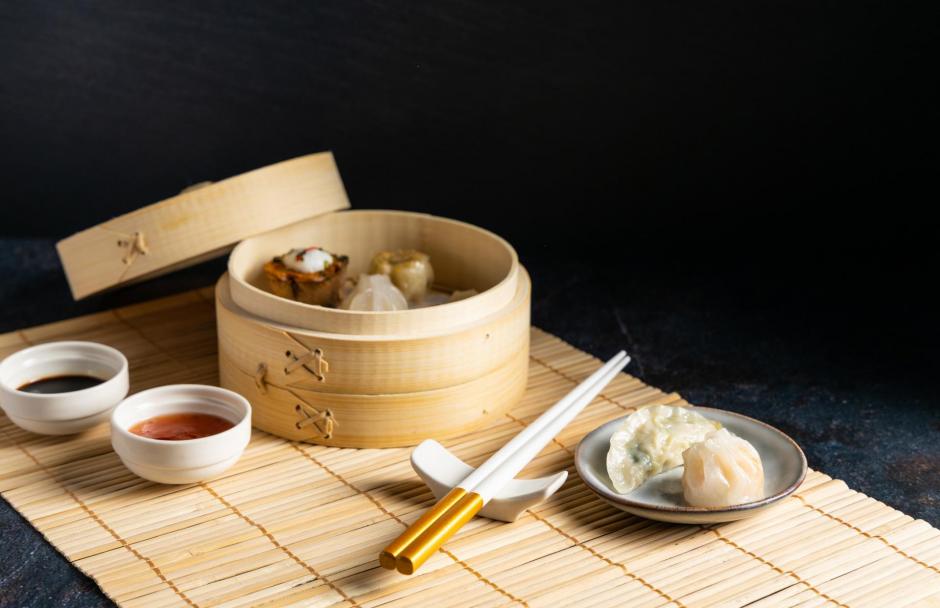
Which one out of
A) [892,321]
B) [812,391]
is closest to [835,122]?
[892,321]

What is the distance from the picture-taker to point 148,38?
3.37 meters

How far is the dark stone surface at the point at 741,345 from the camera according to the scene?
223cm

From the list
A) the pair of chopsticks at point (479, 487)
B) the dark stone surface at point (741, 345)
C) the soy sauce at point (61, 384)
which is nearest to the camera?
the pair of chopsticks at point (479, 487)

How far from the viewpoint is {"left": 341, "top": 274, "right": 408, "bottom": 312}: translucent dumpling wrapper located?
2449 mm

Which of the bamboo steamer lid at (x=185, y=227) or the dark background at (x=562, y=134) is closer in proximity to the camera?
the bamboo steamer lid at (x=185, y=227)

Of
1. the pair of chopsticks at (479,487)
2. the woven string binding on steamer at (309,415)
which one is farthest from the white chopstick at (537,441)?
the woven string binding on steamer at (309,415)

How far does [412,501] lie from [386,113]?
1.65 metres

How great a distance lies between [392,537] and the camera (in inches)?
78.7

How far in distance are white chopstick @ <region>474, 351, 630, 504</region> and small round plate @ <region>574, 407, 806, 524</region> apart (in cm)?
8

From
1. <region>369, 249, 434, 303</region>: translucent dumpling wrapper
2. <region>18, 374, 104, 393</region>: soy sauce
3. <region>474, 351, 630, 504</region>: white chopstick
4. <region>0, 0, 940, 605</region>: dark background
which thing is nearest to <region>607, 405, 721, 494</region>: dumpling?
<region>474, 351, 630, 504</region>: white chopstick

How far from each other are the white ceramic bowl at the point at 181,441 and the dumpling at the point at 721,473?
0.80 metres

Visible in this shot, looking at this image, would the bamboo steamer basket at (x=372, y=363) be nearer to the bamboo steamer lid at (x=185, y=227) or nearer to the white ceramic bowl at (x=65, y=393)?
the bamboo steamer lid at (x=185, y=227)

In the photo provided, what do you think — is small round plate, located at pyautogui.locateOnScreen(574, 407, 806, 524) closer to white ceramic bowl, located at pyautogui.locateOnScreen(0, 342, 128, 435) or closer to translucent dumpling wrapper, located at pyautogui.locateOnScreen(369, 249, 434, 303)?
translucent dumpling wrapper, located at pyautogui.locateOnScreen(369, 249, 434, 303)

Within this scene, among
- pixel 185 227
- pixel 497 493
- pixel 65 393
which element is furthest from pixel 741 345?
pixel 65 393
